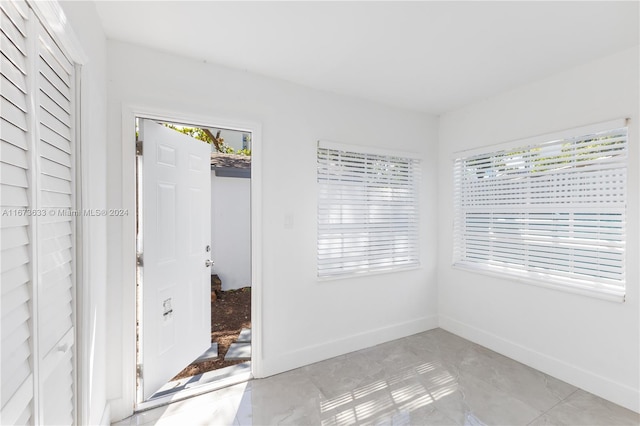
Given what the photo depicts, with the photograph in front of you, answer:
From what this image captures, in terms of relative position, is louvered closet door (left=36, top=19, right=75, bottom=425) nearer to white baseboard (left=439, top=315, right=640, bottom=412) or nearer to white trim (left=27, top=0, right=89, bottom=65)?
white trim (left=27, top=0, right=89, bottom=65)

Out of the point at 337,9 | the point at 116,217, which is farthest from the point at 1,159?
the point at 337,9

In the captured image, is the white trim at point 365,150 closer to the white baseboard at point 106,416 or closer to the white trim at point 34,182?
the white trim at point 34,182

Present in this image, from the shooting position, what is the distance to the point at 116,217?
1996 millimetres

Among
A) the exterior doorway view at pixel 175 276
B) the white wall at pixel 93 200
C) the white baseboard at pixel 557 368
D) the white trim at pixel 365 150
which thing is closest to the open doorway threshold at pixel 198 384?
the exterior doorway view at pixel 175 276

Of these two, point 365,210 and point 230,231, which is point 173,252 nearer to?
point 365,210

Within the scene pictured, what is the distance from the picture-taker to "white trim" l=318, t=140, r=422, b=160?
9.14 feet

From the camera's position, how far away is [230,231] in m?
4.96

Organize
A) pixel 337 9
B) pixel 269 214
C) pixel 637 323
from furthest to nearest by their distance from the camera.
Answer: pixel 269 214, pixel 637 323, pixel 337 9

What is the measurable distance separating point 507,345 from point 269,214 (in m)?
2.56

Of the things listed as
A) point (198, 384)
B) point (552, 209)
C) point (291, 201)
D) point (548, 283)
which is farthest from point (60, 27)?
point (548, 283)

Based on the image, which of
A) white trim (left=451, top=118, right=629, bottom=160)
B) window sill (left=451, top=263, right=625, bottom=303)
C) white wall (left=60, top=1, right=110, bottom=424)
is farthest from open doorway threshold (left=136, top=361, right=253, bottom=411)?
white trim (left=451, top=118, right=629, bottom=160)

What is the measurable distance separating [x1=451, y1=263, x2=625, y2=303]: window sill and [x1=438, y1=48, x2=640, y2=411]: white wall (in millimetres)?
46

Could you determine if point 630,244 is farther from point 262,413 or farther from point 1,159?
point 1,159

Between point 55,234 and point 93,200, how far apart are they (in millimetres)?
423
